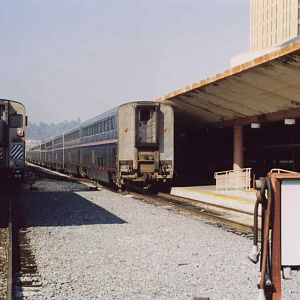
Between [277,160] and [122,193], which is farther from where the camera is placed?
[277,160]

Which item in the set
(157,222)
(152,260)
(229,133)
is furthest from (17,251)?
(229,133)

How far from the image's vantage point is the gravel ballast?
6.73 meters

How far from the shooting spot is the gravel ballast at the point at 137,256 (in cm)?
673

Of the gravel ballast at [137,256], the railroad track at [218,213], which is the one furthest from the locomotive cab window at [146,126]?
the gravel ballast at [137,256]

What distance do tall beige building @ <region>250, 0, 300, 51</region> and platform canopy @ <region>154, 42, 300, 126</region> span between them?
106 meters

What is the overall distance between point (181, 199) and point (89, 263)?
12179mm

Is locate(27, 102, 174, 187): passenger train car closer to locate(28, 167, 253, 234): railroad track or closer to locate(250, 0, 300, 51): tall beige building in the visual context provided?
locate(28, 167, 253, 234): railroad track

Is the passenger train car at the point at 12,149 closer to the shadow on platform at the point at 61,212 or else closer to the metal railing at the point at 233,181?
the shadow on platform at the point at 61,212

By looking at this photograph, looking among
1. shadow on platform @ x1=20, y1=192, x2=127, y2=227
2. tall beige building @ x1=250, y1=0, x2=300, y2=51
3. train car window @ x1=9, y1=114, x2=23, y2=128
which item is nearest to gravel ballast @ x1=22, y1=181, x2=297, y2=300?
shadow on platform @ x1=20, y1=192, x2=127, y2=227

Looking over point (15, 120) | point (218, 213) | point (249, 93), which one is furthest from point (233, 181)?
point (15, 120)

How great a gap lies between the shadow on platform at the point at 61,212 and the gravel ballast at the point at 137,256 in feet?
0.09

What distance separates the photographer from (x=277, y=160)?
2891 centimetres

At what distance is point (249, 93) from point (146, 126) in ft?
15.9

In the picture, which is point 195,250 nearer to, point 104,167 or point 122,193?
point 122,193
